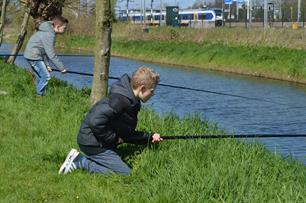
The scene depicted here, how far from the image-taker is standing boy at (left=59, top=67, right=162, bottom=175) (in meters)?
6.21

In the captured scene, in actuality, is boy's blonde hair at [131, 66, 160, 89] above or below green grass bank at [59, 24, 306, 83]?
above

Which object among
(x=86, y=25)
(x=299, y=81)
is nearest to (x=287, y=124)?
(x=299, y=81)

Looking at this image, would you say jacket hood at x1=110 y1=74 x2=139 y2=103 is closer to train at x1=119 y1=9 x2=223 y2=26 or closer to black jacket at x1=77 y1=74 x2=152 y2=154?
black jacket at x1=77 y1=74 x2=152 y2=154

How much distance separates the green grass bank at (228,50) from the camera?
1117 inches

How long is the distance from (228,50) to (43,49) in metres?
23.1

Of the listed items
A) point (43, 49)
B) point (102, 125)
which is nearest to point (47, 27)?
point (43, 49)

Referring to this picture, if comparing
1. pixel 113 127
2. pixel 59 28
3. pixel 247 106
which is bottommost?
pixel 247 106

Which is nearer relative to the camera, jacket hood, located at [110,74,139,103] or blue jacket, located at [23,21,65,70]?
jacket hood, located at [110,74,139,103]

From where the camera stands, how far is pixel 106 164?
253 inches

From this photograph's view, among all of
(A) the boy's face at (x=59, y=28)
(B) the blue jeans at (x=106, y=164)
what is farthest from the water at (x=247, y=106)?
(A) the boy's face at (x=59, y=28)

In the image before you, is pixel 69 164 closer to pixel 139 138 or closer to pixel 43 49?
pixel 139 138

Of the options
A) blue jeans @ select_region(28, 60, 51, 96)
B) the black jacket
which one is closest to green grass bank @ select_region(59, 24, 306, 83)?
blue jeans @ select_region(28, 60, 51, 96)

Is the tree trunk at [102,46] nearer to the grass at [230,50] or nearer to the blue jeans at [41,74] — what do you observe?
the blue jeans at [41,74]

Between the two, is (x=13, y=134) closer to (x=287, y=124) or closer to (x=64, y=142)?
(x=64, y=142)
